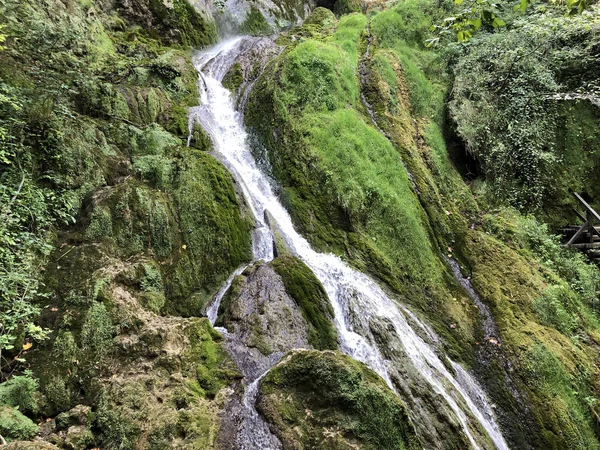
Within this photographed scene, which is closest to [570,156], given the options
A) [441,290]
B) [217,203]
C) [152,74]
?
[441,290]

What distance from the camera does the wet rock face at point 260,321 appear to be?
253 inches

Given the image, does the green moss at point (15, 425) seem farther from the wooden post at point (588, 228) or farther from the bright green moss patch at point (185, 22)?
the bright green moss patch at point (185, 22)

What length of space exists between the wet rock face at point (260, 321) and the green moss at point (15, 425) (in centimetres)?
289

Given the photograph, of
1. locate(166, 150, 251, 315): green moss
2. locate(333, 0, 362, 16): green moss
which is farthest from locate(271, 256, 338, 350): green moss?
locate(333, 0, 362, 16): green moss

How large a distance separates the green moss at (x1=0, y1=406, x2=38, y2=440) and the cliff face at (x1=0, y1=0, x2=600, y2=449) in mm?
27

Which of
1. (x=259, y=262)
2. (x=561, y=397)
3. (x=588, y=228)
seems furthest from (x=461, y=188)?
(x=259, y=262)

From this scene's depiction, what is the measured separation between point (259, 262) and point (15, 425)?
4.80 meters

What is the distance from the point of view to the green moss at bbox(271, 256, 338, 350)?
7.24 metres

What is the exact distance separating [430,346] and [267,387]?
14.9ft

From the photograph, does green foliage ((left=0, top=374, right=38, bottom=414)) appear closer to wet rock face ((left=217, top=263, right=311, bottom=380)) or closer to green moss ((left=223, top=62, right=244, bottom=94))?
wet rock face ((left=217, top=263, right=311, bottom=380))

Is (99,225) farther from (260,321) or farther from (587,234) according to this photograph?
(587,234)

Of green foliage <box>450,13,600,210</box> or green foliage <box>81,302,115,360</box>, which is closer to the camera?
green foliage <box>81,302,115,360</box>

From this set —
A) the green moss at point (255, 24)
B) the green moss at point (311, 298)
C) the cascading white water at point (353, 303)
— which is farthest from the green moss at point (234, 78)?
the green moss at point (311, 298)

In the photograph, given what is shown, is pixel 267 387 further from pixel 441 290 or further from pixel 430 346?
pixel 441 290
